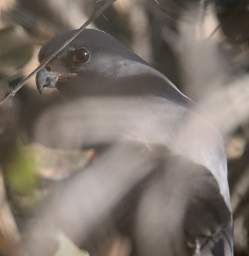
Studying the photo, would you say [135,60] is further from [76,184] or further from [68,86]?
[76,184]

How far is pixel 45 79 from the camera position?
3023mm

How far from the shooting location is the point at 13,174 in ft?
8.53

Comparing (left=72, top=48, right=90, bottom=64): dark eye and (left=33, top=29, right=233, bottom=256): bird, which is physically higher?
(left=72, top=48, right=90, bottom=64): dark eye

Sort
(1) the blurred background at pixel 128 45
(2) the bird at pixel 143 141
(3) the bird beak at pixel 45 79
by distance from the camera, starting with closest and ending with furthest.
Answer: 1. (2) the bird at pixel 143 141
2. (1) the blurred background at pixel 128 45
3. (3) the bird beak at pixel 45 79

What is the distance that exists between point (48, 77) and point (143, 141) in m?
0.43

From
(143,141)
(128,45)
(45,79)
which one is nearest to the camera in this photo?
(143,141)

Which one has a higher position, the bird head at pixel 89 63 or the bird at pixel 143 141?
the bird head at pixel 89 63

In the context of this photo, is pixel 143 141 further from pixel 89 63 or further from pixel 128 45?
pixel 128 45

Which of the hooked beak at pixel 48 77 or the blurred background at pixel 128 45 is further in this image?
the hooked beak at pixel 48 77

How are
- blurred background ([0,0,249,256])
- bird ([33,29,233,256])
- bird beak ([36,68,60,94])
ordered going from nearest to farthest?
bird ([33,29,233,256]), blurred background ([0,0,249,256]), bird beak ([36,68,60,94])

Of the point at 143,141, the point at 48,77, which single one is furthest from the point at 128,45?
the point at 143,141

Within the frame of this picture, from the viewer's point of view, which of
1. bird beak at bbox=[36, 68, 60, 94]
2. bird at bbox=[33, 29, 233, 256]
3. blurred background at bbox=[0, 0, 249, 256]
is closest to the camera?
bird at bbox=[33, 29, 233, 256]

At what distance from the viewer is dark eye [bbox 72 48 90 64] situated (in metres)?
3.05

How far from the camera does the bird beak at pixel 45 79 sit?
3.01 meters
